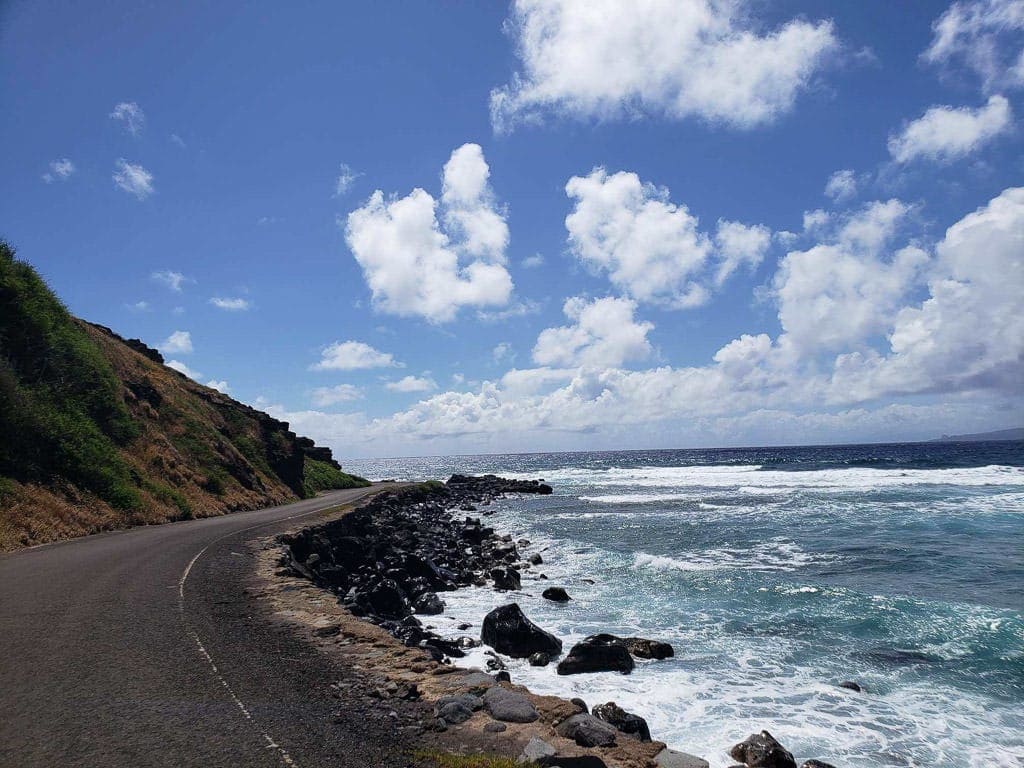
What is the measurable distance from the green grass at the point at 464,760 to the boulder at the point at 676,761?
163cm

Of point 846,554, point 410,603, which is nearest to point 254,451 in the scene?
point 410,603

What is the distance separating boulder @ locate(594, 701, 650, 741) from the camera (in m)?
7.91

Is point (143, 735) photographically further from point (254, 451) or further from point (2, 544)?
point (254, 451)

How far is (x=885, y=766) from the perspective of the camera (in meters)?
8.04

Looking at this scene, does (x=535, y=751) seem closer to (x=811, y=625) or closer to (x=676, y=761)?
(x=676, y=761)

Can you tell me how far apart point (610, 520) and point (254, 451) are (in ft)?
106

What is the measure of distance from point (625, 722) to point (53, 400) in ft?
94.9

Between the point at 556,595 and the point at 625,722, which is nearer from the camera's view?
the point at 625,722

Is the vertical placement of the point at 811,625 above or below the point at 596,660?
below

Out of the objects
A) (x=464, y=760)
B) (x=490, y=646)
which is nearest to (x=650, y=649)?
(x=490, y=646)

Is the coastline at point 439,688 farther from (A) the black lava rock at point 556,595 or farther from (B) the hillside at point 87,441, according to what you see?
(B) the hillside at point 87,441

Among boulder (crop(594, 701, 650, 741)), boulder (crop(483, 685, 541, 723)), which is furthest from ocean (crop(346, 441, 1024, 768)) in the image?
boulder (crop(483, 685, 541, 723))

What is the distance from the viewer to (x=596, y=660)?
1149cm

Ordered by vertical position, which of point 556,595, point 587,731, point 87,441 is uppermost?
point 87,441
